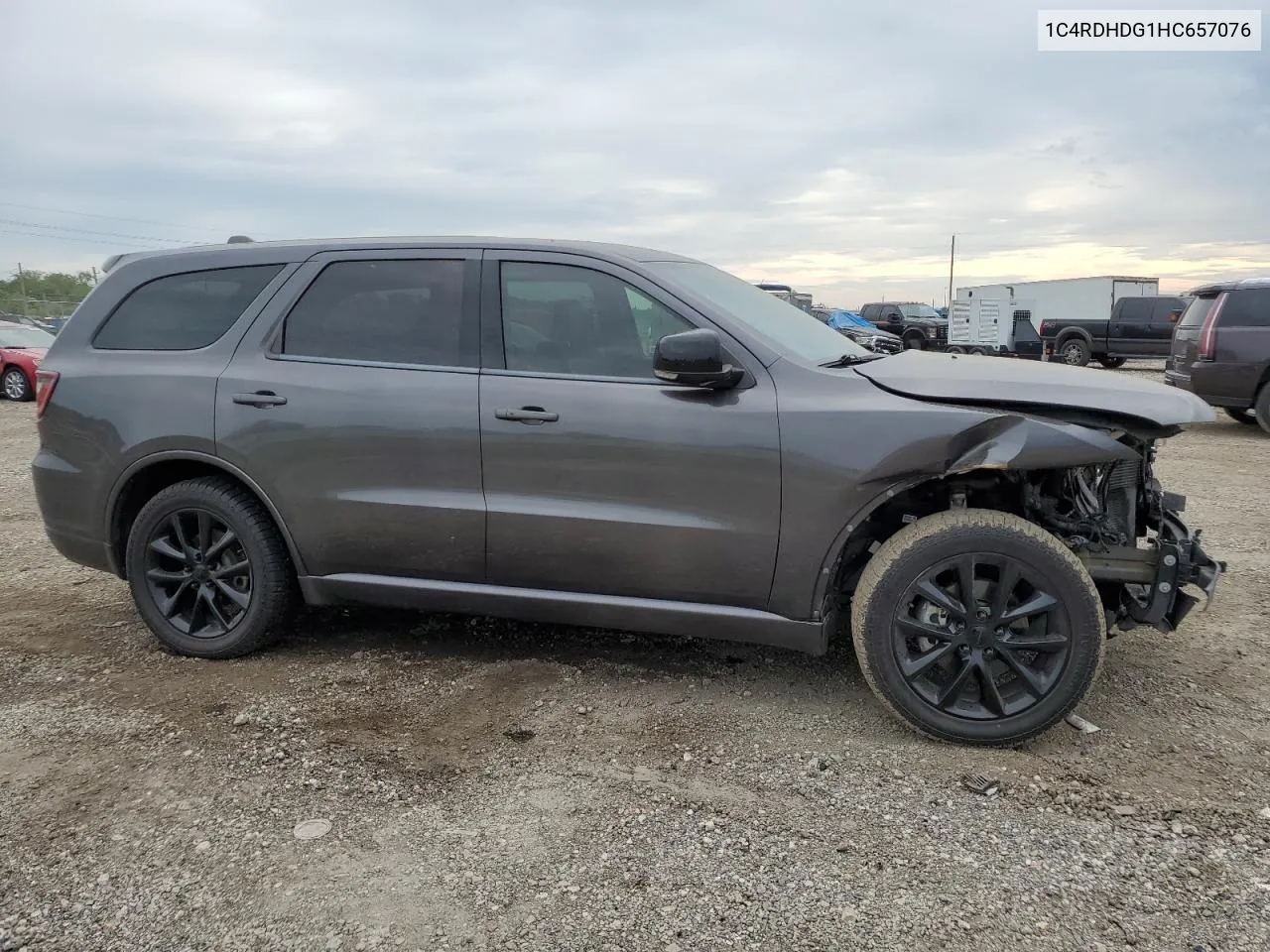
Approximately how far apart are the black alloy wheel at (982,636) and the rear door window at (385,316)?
185 centimetres

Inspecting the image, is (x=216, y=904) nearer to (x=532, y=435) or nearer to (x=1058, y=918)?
(x=532, y=435)

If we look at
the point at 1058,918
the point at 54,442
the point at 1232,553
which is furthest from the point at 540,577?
the point at 1232,553

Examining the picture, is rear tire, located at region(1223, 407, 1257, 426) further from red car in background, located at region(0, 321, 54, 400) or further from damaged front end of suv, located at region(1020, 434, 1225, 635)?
red car in background, located at region(0, 321, 54, 400)

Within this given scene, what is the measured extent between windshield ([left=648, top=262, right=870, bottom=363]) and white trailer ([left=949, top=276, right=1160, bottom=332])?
20603mm

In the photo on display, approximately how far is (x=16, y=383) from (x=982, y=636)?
17.6 metres

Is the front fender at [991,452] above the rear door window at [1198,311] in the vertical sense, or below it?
below

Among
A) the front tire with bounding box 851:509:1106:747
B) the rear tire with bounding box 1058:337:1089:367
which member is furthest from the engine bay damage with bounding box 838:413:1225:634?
the rear tire with bounding box 1058:337:1089:367

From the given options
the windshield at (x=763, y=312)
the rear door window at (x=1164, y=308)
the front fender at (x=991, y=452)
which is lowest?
the front fender at (x=991, y=452)

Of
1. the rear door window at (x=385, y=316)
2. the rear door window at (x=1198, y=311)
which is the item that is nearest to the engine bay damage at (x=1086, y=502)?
the rear door window at (x=385, y=316)

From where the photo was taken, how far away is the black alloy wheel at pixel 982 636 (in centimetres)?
300

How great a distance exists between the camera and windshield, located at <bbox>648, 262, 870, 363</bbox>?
3.45 meters

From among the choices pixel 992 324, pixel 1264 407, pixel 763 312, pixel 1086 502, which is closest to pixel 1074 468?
pixel 1086 502

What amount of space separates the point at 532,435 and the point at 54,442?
7.40 ft

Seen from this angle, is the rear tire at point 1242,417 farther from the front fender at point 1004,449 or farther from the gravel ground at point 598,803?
the front fender at point 1004,449
